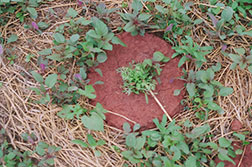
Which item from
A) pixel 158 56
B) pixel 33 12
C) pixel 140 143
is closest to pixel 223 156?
pixel 140 143

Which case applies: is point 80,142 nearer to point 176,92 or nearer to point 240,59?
point 176,92

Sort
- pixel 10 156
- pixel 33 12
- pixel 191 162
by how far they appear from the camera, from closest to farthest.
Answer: pixel 191 162 < pixel 10 156 < pixel 33 12

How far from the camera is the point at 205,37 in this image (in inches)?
83.3

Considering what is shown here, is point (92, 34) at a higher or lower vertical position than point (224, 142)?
higher

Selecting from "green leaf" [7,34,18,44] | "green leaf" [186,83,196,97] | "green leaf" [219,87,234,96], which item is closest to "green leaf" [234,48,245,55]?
"green leaf" [219,87,234,96]

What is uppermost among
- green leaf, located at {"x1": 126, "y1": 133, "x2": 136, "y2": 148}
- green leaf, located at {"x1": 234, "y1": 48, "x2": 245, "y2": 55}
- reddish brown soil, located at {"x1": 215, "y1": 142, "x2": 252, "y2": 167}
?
green leaf, located at {"x1": 234, "y1": 48, "x2": 245, "y2": 55}

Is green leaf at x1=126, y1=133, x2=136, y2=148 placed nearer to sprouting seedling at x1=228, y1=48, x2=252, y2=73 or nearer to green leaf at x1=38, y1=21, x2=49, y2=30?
sprouting seedling at x1=228, y1=48, x2=252, y2=73

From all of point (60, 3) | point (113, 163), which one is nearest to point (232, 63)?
point (113, 163)

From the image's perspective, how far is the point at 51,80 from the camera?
6.36 feet

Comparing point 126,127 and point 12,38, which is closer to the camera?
point 126,127

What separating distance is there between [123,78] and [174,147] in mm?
573

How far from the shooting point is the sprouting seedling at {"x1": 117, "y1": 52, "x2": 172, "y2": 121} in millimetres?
1953

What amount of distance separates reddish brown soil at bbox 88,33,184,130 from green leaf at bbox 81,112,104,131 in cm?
13

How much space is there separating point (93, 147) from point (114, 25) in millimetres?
912
